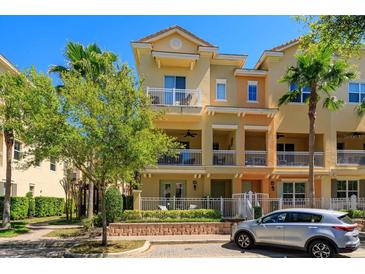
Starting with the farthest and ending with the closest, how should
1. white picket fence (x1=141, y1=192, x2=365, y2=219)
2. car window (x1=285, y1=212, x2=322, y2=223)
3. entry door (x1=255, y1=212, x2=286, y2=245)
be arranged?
1. white picket fence (x1=141, y1=192, x2=365, y2=219)
2. entry door (x1=255, y1=212, x2=286, y2=245)
3. car window (x1=285, y1=212, x2=322, y2=223)

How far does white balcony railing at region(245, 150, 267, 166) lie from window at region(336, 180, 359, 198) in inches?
240

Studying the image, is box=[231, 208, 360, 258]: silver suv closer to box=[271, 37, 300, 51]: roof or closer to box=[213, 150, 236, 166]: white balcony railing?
box=[213, 150, 236, 166]: white balcony railing

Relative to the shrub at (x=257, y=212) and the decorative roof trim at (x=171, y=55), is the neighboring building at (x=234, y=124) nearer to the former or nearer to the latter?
the decorative roof trim at (x=171, y=55)

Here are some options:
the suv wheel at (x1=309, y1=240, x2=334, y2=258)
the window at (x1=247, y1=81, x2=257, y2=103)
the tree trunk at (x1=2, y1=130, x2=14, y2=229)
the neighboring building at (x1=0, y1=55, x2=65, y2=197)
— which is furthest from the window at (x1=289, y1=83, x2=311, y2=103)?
the tree trunk at (x1=2, y1=130, x2=14, y2=229)

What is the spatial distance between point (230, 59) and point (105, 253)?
1625 centimetres

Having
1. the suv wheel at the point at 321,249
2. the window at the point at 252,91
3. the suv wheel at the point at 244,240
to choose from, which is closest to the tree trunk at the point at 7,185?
the suv wheel at the point at 244,240

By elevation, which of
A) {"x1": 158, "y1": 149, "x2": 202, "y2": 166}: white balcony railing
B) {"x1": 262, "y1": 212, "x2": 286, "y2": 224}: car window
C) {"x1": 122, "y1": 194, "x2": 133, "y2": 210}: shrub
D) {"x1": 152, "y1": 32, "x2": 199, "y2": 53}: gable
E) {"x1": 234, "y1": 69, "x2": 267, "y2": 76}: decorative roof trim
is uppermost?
{"x1": 152, "y1": 32, "x2": 199, "y2": 53}: gable

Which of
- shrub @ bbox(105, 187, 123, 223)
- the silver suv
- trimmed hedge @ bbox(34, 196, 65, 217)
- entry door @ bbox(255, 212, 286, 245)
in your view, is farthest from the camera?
trimmed hedge @ bbox(34, 196, 65, 217)

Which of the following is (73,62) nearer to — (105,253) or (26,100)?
(26,100)

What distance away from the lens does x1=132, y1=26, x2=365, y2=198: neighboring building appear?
22.4 meters

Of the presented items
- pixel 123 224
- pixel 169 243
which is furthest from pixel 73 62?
pixel 169 243

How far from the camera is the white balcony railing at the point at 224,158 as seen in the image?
74.3 feet

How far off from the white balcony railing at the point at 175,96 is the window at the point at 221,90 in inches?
77.1

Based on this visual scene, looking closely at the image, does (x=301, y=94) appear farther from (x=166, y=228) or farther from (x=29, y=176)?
(x=29, y=176)
